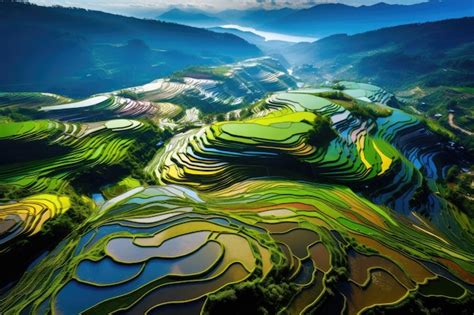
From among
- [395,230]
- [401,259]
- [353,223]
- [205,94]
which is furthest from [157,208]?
[205,94]

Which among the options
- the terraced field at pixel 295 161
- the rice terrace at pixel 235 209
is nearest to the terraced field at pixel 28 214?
the rice terrace at pixel 235 209

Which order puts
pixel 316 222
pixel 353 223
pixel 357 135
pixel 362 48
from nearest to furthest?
1. pixel 316 222
2. pixel 353 223
3. pixel 357 135
4. pixel 362 48

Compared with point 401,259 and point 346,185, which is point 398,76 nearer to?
point 346,185

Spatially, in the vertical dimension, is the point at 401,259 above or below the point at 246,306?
below

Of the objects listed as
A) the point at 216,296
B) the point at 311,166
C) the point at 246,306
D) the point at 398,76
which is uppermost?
the point at 216,296

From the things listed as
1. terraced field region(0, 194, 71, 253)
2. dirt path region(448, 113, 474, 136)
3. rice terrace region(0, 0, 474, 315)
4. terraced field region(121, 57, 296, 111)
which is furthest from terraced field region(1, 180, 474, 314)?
terraced field region(121, 57, 296, 111)

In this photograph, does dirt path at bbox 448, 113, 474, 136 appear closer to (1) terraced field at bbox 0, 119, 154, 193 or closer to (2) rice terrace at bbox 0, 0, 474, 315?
(2) rice terrace at bbox 0, 0, 474, 315

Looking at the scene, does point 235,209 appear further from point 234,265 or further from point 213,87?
point 213,87
